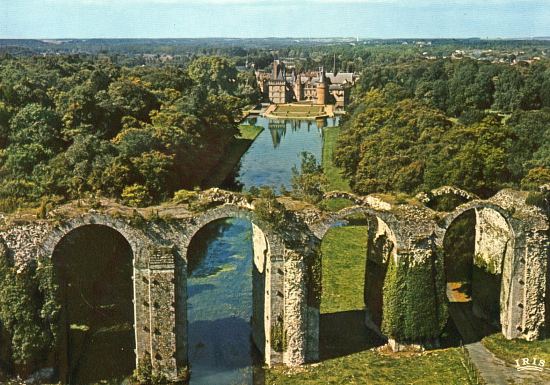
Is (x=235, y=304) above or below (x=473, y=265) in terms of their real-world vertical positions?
below

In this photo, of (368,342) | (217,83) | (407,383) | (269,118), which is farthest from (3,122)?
(217,83)

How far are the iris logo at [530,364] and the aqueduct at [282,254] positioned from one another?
209 centimetres

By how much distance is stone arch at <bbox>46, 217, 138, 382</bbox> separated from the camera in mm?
23641

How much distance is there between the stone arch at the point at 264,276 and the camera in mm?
24094

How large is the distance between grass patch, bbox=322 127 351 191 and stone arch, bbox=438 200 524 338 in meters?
26.7

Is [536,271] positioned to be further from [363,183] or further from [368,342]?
[363,183]

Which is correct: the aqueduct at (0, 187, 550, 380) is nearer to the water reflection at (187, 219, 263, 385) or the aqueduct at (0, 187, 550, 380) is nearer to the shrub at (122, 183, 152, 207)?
the water reflection at (187, 219, 263, 385)

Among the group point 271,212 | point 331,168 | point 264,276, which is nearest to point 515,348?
point 264,276

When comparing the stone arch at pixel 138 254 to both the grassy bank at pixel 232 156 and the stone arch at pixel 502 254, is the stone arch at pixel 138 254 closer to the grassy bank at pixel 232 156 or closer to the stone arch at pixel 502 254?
the stone arch at pixel 502 254

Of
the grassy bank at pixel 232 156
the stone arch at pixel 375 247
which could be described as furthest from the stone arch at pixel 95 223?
the grassy bank at pixel 232 156

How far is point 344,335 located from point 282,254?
602 cm

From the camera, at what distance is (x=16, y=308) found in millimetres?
23031

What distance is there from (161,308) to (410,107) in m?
44.3

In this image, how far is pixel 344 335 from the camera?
2827 centimetres
